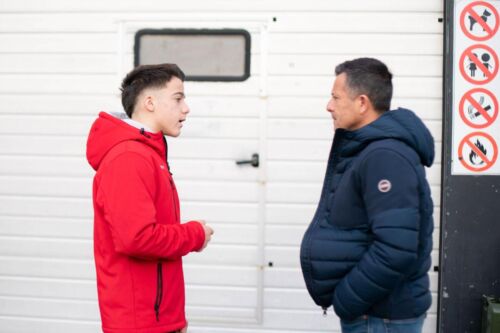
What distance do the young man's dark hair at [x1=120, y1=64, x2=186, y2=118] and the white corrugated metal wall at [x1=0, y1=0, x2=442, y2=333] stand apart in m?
1.73

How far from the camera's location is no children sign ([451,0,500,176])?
4.04m

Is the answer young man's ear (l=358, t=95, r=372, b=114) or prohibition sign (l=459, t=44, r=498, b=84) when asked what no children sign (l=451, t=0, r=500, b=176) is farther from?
young man's ear (l=358, t=95, r=372, b=114)

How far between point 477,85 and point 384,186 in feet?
7.29

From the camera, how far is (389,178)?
2.18 metres

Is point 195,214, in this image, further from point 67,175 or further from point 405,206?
point 405,206

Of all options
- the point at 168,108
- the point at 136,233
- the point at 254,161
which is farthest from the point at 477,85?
the point at 136,233

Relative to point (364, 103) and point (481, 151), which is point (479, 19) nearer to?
point (481, 151)

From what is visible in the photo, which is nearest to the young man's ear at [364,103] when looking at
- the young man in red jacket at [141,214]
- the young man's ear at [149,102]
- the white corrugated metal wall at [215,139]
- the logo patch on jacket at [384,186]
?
the logo patch on jacket at [384,186]

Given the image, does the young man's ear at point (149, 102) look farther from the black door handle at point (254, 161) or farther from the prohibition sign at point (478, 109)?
the prohibition sign at point (478, 109)

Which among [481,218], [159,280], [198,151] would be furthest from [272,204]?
[159,280]

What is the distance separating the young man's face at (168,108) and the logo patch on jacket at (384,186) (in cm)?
91

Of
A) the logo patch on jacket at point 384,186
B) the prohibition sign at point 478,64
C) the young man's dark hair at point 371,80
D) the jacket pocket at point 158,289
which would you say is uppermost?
the prohibition sign at point 478,64

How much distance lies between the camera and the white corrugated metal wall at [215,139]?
4215 mm

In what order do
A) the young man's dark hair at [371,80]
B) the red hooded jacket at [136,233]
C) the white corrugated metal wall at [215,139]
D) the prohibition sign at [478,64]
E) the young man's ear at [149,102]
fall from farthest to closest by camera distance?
the white corrugated metal wall at [215,139] → the prohibition sign at [478,64] → the young man's ear at [149,102] → the young man's dark hair at [371,80] → the red hooded jacket at [136,233]
